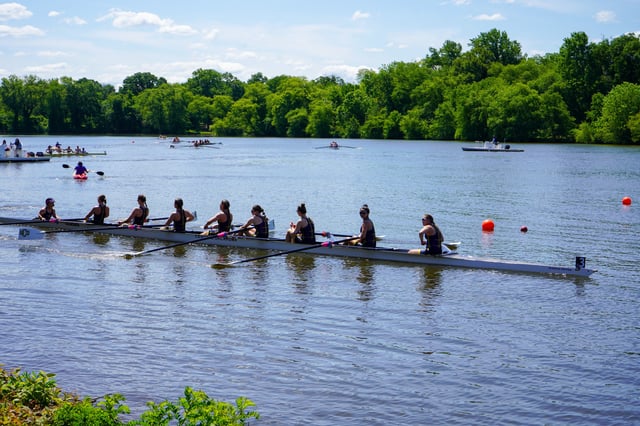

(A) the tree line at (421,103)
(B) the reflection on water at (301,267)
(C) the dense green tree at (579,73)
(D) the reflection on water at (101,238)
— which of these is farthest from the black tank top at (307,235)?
(C) the dense green tree at (579,73)

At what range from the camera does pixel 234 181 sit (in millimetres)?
53500

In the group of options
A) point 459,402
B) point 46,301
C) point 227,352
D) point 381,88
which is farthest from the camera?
point 381,88

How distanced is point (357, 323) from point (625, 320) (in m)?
5.57

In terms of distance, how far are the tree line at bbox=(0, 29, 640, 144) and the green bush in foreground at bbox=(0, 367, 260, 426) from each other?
102 m

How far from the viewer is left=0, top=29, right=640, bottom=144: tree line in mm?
114562

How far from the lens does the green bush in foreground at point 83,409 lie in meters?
7.42

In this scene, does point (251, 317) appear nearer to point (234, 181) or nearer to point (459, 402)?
point (459, 402)

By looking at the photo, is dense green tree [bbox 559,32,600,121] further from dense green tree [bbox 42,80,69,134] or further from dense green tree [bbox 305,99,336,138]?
dense green tree [bbox 42,80,69,134]

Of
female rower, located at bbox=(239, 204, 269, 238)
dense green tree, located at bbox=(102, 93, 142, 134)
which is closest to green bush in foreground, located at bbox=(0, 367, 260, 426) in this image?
female rower, located at bbox=(239, 204, 269, 238)

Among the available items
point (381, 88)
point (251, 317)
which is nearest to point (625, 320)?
point (251, 317)

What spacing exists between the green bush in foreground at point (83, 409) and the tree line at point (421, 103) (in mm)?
101817

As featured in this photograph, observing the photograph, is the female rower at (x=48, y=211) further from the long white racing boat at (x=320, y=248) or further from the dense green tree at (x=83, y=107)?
the dense green tree at (x=83, y=107)

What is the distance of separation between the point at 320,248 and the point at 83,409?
1472 cm

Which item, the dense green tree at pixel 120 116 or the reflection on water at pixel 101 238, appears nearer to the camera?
the reflection on water at pixel 101 238
